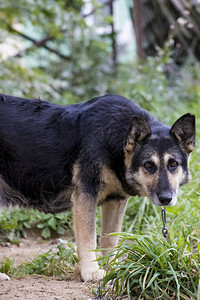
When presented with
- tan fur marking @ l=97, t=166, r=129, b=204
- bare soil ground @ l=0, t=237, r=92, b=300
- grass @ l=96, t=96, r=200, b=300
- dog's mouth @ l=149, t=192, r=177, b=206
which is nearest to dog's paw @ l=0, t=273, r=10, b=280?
bare soil ground @ l=0, t=237, r=92, b=300

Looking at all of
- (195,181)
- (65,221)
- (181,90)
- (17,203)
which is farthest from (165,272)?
(181,90)

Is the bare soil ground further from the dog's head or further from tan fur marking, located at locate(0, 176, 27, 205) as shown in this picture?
the dog's head

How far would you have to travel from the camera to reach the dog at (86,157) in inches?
141

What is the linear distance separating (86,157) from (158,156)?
0.70 m

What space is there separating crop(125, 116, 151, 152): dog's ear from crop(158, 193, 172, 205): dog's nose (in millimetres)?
615

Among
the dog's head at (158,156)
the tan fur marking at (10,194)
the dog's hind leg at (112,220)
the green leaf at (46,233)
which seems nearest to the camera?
the dog's head at (158,156)

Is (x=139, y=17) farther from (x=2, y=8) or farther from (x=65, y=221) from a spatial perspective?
(x=65, y=221)

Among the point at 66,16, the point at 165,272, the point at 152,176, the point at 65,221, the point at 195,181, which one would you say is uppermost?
the point at 66,16

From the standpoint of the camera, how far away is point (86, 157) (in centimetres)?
370

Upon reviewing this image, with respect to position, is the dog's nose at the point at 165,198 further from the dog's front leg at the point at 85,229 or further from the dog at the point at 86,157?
the dog's front leg at the point at 85,229

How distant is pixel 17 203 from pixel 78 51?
714 centimetres

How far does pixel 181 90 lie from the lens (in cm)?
966

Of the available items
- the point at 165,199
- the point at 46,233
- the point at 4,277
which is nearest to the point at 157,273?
the point at 165,199

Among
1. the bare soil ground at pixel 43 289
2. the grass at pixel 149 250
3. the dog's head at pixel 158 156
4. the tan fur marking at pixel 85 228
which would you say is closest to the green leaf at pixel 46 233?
the grass at pixel 149 250
